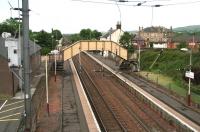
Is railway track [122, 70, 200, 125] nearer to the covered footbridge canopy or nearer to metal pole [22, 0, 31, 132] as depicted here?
the covered footbridge canopy

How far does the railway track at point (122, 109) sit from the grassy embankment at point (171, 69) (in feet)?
19.9

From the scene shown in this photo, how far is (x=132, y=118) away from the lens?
29969mm

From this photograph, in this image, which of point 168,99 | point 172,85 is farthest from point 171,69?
point 168,99

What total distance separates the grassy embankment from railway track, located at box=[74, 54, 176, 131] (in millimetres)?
6065

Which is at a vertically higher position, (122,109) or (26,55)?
(26,55)

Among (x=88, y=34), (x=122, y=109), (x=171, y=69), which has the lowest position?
(x=122, y=109)

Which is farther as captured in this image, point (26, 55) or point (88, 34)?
point (88, 34)

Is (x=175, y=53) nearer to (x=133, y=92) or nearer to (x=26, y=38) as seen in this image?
(x=133, y=92)

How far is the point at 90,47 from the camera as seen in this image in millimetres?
61188

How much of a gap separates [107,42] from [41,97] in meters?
25.7

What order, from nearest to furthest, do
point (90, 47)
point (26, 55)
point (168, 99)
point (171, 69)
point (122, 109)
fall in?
1. point (26, 55)
2. point (122, 109)
3. point (168, 99)
4. point (171, 69)
5. point (90, 47)

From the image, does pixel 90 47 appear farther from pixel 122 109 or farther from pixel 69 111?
pixel 69 111

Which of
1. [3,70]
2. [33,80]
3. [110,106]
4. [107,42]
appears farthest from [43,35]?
[110,106]

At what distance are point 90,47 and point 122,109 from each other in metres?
28.7
